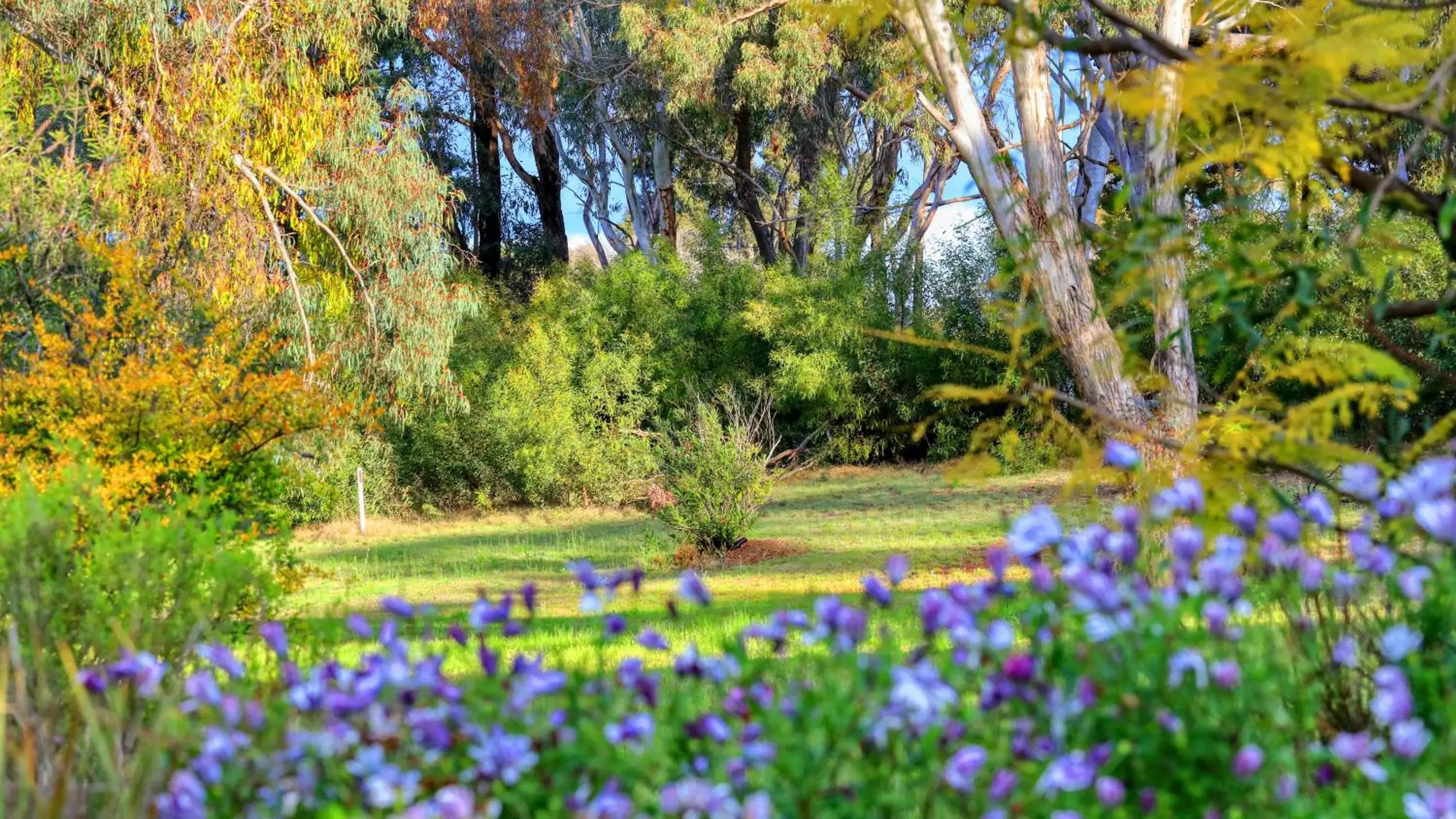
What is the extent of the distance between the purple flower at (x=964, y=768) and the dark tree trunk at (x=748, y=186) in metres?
22.0

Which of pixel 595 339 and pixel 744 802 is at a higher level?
pixel 595 339

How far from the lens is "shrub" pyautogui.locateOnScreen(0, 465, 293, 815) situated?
3.07m

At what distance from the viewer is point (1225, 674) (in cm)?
181

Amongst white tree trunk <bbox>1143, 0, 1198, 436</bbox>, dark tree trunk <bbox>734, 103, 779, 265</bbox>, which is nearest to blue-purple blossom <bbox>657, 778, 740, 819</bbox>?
white tree trunk <bbox>1143, 0, 1198, 436</bbox>

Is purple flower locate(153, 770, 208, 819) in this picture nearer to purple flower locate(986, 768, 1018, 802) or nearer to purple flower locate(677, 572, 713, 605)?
purple flower locate(677, 572, 713, 605)

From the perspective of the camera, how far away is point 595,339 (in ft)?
70.7

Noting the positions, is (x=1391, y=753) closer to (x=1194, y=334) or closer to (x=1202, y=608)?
(x=1202, y=608)

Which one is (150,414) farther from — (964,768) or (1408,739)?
(1408,739)

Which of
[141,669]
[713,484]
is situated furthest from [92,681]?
[713,484]

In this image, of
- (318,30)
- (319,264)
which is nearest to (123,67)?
(318,30)

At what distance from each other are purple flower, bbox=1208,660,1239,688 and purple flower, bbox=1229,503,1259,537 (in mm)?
251

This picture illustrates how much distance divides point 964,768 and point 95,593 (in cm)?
319

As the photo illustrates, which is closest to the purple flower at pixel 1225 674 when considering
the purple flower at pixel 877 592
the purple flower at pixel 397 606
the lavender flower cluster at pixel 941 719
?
the lavender flower cluster at pixel 941 719

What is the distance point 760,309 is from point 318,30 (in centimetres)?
963
